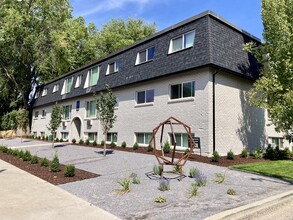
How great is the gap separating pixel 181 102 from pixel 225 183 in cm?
774

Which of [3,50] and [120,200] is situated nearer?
[120,200]

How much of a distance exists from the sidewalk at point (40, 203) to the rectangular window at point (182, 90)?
979 cm

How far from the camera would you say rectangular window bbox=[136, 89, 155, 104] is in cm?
1850

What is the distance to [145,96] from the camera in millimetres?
19125

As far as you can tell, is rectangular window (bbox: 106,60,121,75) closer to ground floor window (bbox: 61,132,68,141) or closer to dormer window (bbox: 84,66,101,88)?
dormer window (bbox: 84,66,101,88)

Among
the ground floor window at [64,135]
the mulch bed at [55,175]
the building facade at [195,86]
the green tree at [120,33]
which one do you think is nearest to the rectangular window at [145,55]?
the building facade at [195,86]

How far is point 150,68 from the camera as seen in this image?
1833cm

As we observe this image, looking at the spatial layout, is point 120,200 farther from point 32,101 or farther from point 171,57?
point 32,101

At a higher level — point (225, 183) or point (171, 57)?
point (171, 57)

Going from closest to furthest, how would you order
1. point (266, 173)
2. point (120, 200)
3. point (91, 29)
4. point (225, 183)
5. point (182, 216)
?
1. point (182, 216)
2. point (120, 200)
3. point (225, 183)
4. point (266, 173)
5. point (91, 29)

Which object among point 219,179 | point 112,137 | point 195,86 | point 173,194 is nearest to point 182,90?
point 195,86

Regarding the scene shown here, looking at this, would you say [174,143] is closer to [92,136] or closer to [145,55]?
[145,55]

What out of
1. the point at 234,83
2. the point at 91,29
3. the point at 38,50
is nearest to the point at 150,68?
the point at 234,83

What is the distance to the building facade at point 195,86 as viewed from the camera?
14.9 metres
